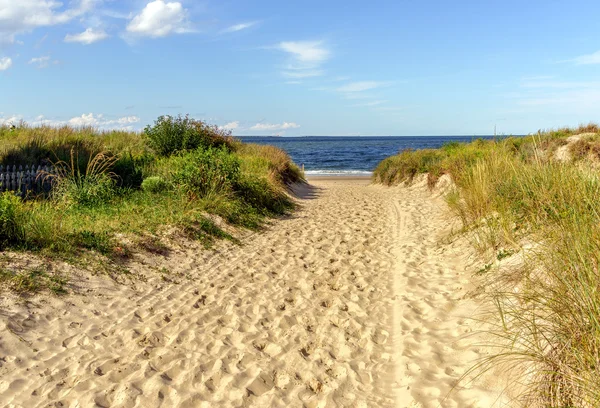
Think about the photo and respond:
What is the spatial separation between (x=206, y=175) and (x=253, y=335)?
771cm

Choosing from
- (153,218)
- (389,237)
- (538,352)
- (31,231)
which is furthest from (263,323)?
(389,237)

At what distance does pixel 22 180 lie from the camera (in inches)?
514

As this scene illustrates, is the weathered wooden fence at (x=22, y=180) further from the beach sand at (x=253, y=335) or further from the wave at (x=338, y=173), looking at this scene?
the wave at (x=338, y=173)

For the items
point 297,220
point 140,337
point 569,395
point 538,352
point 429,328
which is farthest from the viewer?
point 297,220

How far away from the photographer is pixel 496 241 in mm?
7719

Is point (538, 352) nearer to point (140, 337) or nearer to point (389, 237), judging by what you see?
point (140, 337)

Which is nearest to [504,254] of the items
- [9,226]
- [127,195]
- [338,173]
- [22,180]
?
[9,226]

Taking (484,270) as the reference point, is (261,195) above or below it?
above

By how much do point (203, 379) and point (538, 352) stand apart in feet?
9.65

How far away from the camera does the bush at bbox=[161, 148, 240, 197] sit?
41.0 ft

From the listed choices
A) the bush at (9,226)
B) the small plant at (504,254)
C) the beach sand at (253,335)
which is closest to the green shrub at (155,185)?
the beach sand at (253,335)

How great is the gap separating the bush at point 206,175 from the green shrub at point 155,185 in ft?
0.90

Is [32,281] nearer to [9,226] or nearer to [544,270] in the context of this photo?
[9,226]

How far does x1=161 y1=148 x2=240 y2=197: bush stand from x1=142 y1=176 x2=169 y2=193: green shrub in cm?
27
